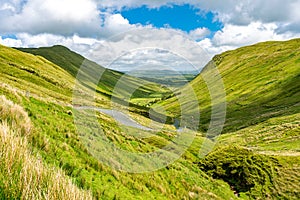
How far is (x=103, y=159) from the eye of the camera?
16016mm

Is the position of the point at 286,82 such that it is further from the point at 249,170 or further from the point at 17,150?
the point at 17,150

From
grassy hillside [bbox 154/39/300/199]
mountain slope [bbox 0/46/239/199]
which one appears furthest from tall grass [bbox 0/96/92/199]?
grassy hillside [bbox 154/39/300/199]

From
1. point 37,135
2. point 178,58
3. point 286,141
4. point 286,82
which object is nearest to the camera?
point 37,135

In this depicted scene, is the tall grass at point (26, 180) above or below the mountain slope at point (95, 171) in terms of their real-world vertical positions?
above

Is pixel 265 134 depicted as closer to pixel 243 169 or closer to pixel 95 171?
pixel 243 169

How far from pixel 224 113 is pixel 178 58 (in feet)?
501

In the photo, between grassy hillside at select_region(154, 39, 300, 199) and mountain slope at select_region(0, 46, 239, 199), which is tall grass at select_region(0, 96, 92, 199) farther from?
grassy hillside at select_region(154, 39, 300, 199)

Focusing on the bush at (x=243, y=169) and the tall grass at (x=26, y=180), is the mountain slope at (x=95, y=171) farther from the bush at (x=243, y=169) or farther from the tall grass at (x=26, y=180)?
the bush at (x=243, y=169)

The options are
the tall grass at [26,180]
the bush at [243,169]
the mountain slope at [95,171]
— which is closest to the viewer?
the tall grass at [26,180]

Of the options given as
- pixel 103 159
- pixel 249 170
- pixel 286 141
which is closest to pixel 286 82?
pixel 286 141

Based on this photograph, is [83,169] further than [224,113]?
No

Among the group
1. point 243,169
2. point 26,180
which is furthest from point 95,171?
point 243,169

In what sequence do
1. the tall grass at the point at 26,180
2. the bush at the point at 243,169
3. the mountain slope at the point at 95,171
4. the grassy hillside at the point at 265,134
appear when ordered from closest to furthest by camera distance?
1. the tall grass at the point at 26,180
2. the mountain slope at the point at 95,171
3. the bush at the point at 243,169
4. the grassy hillside at the point at 265,134

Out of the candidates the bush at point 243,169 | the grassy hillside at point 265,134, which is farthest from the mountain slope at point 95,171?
the grassy hillside at point 265,134
